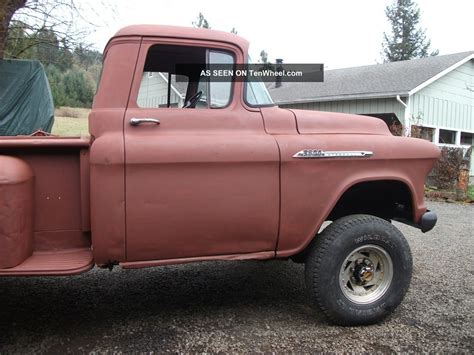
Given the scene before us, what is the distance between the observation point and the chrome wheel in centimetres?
362

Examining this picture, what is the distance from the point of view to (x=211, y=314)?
12.4ft

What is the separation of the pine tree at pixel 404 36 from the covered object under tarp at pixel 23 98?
42.9 meters

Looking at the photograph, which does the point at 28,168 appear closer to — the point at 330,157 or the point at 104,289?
the point at 104,289

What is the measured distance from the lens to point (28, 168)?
3.04m

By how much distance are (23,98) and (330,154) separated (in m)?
9.12

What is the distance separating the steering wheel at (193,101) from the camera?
3613 mm

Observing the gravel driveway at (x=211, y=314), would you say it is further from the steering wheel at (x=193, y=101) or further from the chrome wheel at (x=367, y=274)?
the steering wheel at (x=193, y=101)

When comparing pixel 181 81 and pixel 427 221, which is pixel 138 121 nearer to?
pixel 181 81

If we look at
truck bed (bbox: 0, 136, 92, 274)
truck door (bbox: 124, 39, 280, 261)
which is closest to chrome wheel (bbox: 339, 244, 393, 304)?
truck door (bbox: 124, 39, 280, 261)

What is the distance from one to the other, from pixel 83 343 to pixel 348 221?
2.17 m

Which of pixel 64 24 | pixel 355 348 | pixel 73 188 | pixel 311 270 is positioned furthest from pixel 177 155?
pixel 64 24

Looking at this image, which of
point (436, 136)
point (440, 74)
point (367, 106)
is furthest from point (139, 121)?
point (440, 74)

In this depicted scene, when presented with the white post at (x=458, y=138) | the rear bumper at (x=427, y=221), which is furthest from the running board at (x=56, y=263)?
the white post at (x=458, y=138)

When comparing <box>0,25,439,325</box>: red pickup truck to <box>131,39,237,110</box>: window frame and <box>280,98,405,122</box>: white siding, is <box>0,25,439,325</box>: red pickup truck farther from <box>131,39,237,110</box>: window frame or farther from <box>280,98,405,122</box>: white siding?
<box>280,98,405,122</box>: white siding
